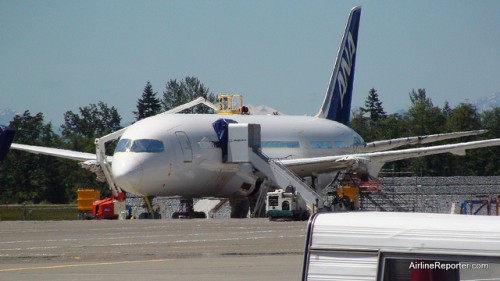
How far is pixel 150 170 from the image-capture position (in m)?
41.4

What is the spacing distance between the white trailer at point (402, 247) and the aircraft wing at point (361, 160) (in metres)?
35.3

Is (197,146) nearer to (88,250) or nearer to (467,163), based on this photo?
(88,250)

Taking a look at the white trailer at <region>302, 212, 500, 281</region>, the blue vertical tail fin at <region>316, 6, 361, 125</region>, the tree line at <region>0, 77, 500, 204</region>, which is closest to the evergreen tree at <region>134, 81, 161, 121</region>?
the tree line at <region>0, 77, 500, 204</region>

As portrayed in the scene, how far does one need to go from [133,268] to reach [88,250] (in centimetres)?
440

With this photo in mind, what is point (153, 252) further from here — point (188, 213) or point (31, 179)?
point (31, 179)

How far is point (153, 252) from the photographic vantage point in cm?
2236

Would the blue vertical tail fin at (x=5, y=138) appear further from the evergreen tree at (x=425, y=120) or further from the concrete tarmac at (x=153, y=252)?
the evergreen tree at (x=425, y=120)

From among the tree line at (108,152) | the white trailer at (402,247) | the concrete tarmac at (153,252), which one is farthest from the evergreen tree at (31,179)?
the white trailer at (402,247)

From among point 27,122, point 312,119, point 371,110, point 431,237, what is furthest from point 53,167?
point 431,237

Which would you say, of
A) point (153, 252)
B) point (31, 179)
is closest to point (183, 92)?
point (31, 179)

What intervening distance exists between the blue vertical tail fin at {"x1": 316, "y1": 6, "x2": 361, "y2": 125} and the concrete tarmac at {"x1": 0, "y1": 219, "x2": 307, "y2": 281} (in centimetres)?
2235

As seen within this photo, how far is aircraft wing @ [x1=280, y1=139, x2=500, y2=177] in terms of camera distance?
45625 millimetres

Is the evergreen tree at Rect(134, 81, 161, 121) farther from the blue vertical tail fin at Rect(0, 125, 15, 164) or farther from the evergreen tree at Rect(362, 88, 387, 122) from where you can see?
the blue vertical tail fin at Rect(0, 125, 15, 164)

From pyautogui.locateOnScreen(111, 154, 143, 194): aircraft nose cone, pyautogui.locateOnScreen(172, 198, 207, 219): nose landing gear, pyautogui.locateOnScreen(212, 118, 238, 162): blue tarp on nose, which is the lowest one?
pyautogui.locateOnScreen(172, 198, 207, 219): nose landing gear
